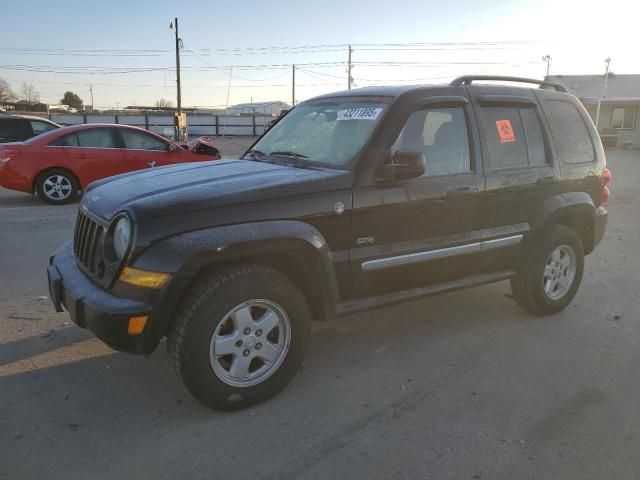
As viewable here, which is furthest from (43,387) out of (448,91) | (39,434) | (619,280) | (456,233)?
(619,280)

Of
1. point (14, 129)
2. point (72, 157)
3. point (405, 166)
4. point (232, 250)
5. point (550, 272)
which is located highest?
point (14, 129)

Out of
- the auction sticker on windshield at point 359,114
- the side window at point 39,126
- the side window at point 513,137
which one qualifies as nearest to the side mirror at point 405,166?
the auction sticker on windshield at point 359,114

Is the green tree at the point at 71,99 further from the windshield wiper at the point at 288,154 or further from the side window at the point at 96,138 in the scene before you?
the windshield wiper at the point at 288,154

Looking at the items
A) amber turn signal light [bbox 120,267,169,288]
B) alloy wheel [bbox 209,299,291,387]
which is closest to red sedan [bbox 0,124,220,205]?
alloy wheel [bbox 209,299,291,387]

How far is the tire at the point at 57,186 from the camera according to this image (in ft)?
32.1

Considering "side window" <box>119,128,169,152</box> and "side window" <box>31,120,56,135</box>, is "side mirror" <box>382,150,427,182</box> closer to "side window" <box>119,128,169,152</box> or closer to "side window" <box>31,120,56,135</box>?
"side window" <box>119,128,169,152</box>

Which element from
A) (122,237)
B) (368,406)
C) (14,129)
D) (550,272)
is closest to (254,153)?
(122,237)

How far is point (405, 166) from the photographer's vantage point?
3455 millimetres

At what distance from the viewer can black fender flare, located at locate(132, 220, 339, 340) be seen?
9.26ft

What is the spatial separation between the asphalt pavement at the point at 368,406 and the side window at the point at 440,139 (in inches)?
53.4

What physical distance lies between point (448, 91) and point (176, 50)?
42.0 meters

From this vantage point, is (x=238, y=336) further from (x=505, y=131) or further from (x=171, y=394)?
(x=505, y=131)

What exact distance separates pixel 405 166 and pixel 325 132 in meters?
0.83

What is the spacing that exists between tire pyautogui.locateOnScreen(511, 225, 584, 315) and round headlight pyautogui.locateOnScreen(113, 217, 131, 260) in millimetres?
3163
